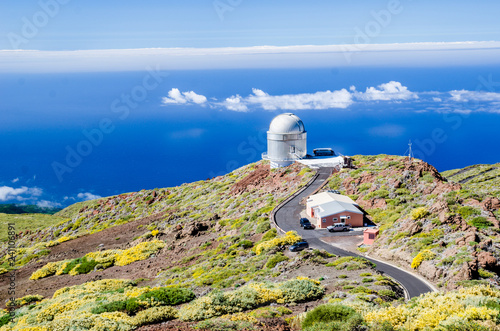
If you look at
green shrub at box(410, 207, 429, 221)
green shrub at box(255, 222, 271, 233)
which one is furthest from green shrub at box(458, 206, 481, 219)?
green shrub at box(255, 222, 271, 233)

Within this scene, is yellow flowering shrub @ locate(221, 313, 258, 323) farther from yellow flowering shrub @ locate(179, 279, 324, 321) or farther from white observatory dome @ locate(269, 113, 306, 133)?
white observatory dome @ locate(269, 113, 306, 133)

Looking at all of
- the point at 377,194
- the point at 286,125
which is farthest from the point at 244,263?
the point at 286,125

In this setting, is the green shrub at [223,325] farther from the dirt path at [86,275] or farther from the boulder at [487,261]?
the dirt path at [86,275]

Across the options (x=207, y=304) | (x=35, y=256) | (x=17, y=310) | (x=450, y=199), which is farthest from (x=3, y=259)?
(x=450, y=199)

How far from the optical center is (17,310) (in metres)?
27.3

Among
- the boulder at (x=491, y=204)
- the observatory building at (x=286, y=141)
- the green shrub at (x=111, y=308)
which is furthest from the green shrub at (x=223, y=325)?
the observatory building at (x=286, y=141)

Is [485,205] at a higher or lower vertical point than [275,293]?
higher

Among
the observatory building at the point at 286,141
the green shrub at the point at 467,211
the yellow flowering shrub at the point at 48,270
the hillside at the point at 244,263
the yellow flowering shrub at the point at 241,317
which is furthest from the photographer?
the observatory building at the point at 286,141

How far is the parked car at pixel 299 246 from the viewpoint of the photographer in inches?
1205

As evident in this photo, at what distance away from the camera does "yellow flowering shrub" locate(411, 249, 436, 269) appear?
1020 inches

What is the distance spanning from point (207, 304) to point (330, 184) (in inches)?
1275

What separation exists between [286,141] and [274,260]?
1301 inches

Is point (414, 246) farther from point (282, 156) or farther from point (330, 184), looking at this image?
point (282, 156)

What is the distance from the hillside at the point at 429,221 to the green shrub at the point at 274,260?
677cm
